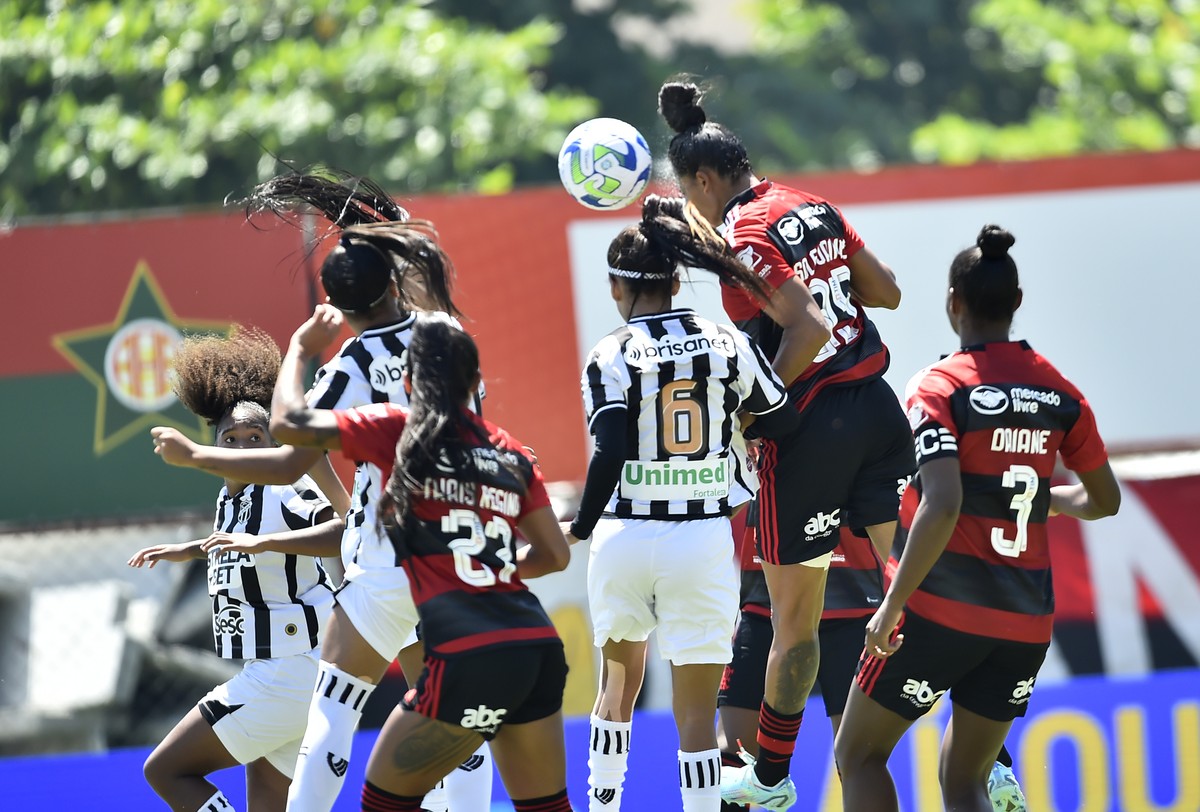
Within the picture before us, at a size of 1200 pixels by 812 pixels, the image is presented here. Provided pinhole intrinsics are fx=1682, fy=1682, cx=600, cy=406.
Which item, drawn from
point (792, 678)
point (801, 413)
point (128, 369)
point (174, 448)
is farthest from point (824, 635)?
point (128, 369)

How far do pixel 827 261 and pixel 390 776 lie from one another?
2.32 meters

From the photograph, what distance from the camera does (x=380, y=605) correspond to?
5.09 meters

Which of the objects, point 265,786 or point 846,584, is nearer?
point 265,786

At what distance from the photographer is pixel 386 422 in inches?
181

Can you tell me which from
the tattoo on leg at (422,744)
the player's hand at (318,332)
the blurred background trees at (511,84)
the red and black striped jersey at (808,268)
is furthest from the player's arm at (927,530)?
the blurred background trees at (511,84)

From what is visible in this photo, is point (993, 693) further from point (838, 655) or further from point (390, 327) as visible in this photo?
Answer: point (390, 327)

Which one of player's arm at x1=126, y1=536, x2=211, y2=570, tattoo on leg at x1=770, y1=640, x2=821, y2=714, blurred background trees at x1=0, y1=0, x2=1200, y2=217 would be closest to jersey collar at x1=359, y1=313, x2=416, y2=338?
player's arm at x1=126, y1=536, x2=211, y2=570

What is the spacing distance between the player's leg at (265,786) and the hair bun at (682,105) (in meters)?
2.63

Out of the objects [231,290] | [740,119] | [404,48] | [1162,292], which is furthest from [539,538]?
[740,119]

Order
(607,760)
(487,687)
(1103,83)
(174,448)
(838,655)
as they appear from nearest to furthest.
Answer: (487,687)
(174,448)
(607,760)
(838,655)
(1103,83)

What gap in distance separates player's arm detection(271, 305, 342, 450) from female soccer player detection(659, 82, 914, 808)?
1.37 meters

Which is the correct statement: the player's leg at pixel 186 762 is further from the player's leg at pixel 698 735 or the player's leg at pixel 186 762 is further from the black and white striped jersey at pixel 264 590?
the player's leg at pixel 698 735

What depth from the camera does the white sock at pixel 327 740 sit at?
502 cm

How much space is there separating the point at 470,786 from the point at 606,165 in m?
2.18
